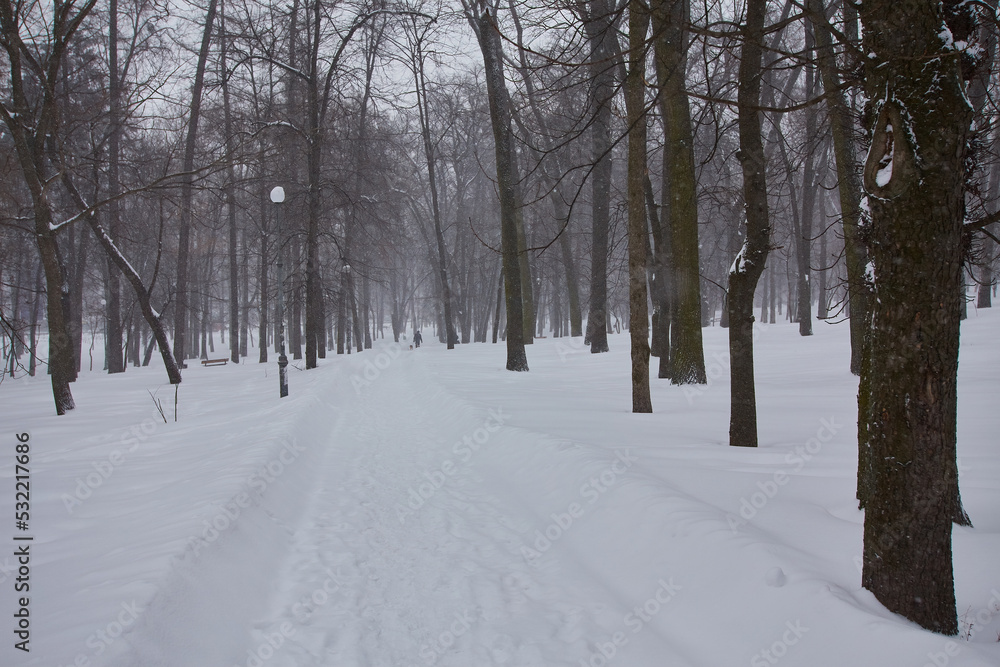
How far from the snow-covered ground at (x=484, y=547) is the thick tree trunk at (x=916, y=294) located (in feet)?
0.98

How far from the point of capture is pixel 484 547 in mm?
4383

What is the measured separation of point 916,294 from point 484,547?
3.37m

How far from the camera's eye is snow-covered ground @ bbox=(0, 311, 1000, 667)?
279 cm

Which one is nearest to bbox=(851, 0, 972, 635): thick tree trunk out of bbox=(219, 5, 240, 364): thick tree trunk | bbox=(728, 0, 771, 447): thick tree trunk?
bbox=(728, 0, 771, 447): thick tree trunk

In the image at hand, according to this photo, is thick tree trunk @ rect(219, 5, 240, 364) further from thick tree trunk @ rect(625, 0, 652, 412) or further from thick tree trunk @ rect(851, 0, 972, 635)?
thick tree trunk @ rect(851, 0, 972, 635)

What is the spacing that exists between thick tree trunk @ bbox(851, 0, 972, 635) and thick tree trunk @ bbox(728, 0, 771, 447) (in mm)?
3219

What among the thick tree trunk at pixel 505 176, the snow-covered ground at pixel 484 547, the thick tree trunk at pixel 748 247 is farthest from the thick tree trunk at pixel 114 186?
the thick tree trunk at pixel 748 247

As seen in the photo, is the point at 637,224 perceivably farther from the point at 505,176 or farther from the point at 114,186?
Result: the point at 114,186

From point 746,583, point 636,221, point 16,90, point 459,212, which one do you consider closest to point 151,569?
point 746,583

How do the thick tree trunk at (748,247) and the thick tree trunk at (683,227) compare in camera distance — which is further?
the thick tree trunk at (683,227)

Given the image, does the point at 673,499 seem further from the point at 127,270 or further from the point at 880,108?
the point at 127,270

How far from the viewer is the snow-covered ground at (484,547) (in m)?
2.79

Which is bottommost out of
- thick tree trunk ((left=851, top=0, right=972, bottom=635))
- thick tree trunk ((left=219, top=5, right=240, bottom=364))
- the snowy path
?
the snowy path

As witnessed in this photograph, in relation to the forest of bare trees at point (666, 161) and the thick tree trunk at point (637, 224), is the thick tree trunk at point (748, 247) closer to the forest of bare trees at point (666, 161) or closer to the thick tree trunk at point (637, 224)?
the forest of bare trees at point (666, 161)
